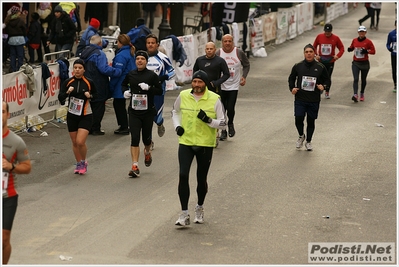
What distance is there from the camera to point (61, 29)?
22.8 meters

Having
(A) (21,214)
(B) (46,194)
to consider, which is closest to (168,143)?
(B) (46,194)

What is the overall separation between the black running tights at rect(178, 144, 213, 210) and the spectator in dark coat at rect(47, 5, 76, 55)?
1280cm

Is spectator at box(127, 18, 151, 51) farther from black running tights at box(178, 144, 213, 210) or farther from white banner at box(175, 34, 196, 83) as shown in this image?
black running tights at box(178, 144, 213, 210)

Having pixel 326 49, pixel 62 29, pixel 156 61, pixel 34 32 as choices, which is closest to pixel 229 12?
pixel 62 29

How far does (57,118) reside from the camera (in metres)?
17.9

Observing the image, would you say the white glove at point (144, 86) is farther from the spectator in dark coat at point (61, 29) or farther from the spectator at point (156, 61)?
the spectator in dark coat at point (61, 29)

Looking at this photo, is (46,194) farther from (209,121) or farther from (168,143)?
(168,143)

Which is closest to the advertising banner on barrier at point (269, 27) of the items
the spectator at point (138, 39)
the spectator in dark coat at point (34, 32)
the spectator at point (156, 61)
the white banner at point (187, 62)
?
the white banner at point (187, 62)

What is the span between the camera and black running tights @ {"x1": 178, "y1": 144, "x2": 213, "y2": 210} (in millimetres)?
10602

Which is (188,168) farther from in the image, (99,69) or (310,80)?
(99,69)

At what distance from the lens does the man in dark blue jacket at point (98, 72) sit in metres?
16.5

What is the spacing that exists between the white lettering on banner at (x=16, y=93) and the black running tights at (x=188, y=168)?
18.9 feet

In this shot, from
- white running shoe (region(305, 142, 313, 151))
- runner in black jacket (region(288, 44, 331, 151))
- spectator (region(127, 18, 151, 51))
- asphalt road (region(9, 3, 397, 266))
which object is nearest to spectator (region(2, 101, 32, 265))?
asphalt road (region(9, 3, 397, 266))

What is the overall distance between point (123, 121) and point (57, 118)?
1.65m
